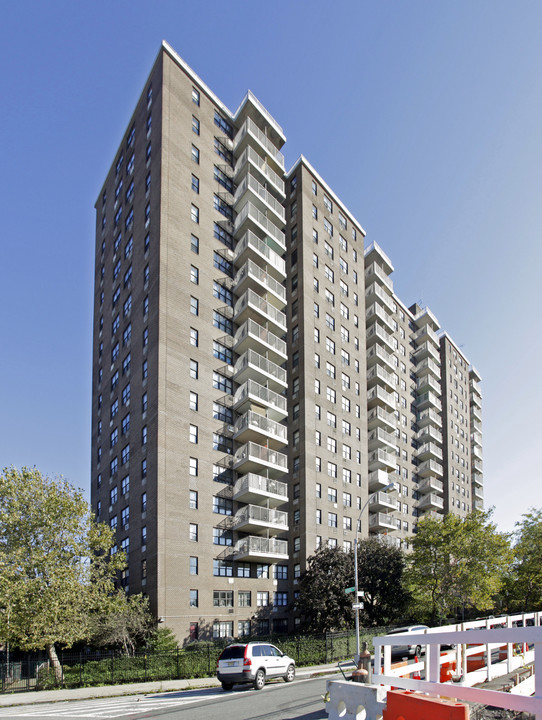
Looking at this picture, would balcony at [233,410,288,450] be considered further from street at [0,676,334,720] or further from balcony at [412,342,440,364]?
balcony at [412,342,440,364]

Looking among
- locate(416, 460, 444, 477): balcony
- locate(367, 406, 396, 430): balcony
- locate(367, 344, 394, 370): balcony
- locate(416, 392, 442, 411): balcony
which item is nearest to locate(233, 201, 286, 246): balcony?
locate(367, 344, 394, 370): balcony

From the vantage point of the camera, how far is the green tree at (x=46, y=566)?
91.8 feet

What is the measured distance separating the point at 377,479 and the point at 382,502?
2.46 m

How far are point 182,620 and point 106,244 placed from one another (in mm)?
36175

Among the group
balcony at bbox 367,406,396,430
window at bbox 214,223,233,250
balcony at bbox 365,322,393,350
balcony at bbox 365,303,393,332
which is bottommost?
balcony at bbox 367,406,396,430

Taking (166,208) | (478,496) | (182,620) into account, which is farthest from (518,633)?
(478,496)

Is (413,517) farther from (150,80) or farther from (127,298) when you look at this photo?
(150,80)

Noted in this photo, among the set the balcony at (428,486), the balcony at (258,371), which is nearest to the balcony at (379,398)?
the balcony at (428,486)

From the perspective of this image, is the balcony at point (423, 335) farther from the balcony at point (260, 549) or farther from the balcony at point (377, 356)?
the balcony at point (260, 549)

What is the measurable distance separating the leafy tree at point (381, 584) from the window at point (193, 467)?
13.8m

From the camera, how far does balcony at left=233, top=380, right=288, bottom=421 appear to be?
44.3 m

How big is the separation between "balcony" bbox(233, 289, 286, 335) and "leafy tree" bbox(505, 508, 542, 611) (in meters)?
29.8

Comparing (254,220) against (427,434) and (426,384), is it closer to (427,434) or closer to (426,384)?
(426,384)

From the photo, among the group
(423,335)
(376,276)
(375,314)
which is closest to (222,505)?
(375,314)
